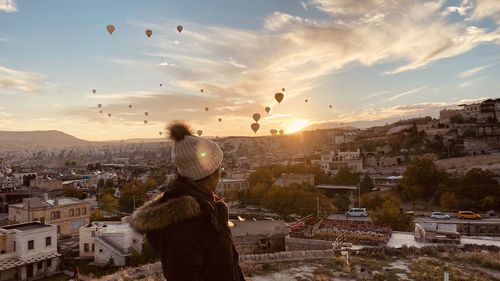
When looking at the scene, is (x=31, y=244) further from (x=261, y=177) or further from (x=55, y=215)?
(x=261, y=177)

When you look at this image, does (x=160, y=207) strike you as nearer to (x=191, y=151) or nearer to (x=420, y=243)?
(x=191, y=151)

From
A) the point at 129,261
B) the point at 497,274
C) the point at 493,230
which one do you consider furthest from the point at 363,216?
the point at 497,274

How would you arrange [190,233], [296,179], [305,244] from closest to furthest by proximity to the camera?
1. [190,233]
2. [305,244]
3. [296,179]

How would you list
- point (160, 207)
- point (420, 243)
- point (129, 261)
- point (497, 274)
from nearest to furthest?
1. point (160, 207)
2. point (497, 274)
3. point (420, 243)
4. point (129, 261)

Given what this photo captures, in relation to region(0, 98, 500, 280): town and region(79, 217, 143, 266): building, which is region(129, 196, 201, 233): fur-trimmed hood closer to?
region(0, 98, 500, 280): town

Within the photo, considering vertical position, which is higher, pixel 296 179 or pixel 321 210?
pixel 296 179

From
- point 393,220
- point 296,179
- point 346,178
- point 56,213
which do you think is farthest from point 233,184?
point 393,220

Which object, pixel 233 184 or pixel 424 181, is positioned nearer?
pixel 424 181
